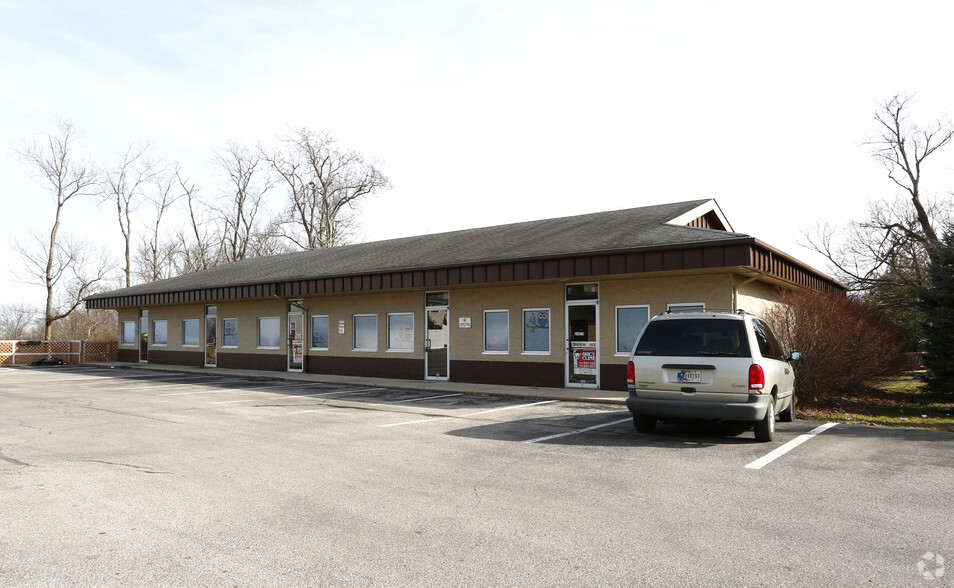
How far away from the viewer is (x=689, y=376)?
8766mm

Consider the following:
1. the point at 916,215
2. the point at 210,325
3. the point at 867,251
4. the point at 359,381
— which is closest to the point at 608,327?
the point at 359,381

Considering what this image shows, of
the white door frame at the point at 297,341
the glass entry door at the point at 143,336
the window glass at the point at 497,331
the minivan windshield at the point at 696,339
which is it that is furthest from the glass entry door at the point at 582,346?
the glass entry door at the point at 143,336

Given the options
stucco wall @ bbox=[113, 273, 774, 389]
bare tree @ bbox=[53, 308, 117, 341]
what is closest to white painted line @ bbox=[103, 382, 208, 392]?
stucco wall @ bbox=[113, 273, 774, 389]

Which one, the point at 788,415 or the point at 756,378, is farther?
the point at 788,415

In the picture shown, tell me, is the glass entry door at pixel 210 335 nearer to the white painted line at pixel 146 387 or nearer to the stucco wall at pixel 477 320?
the stucco wall at pixel 477 320

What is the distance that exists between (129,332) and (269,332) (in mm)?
13231

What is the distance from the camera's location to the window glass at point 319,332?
22922 mm

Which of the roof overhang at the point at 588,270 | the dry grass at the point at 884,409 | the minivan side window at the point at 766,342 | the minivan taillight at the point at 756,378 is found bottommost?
the dry grass at the point at 884,409

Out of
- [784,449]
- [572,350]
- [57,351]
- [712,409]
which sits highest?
[572,350]

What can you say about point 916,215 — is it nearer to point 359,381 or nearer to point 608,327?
point 608,327

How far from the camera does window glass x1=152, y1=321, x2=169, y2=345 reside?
30.7 meters

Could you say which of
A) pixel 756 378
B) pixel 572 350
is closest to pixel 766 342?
pixel 756 378

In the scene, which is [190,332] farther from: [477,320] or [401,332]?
[477,320]

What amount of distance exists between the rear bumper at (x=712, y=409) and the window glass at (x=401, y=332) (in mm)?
12056
